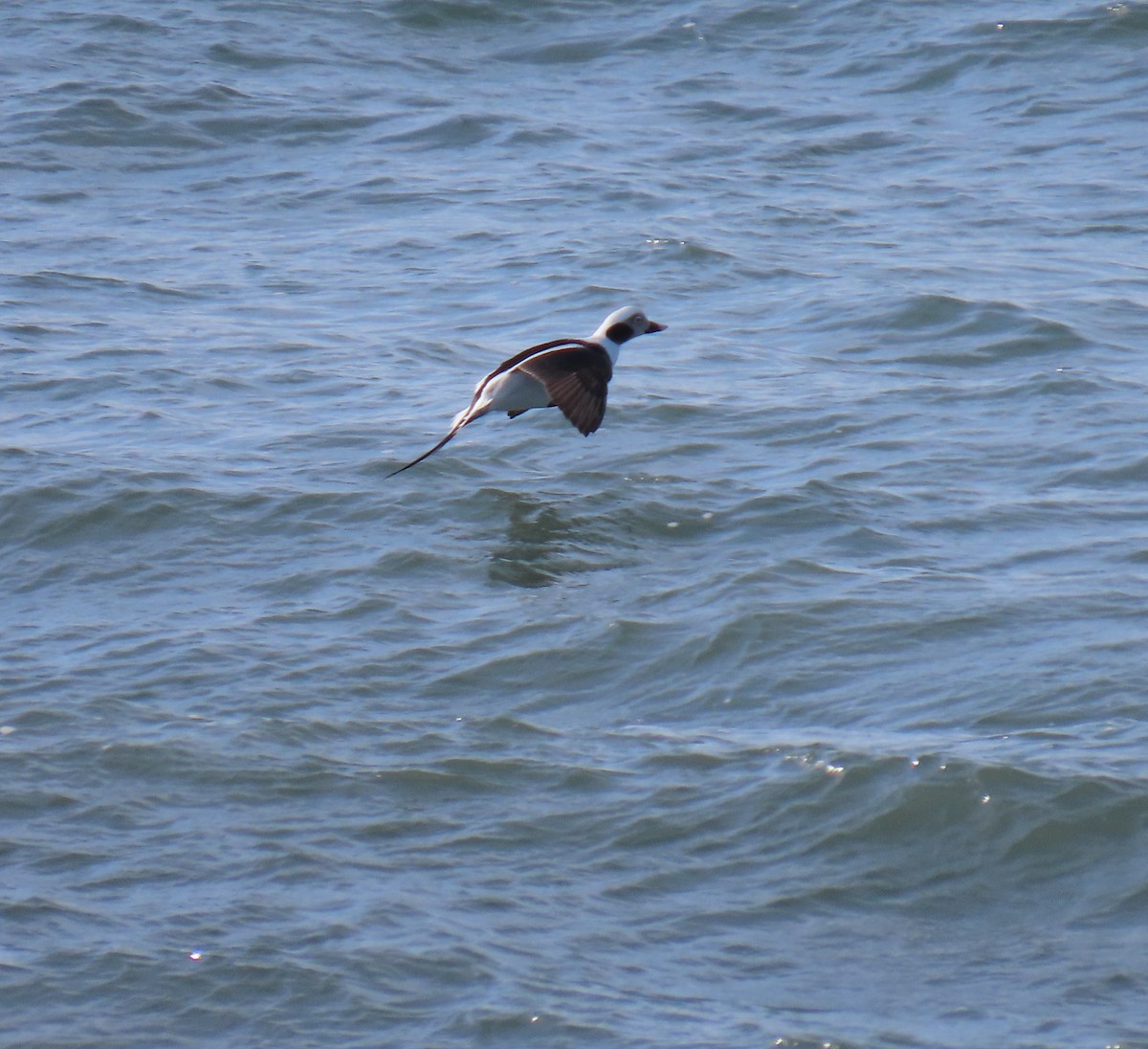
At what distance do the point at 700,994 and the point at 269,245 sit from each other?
32.4ft

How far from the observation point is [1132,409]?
386 inches

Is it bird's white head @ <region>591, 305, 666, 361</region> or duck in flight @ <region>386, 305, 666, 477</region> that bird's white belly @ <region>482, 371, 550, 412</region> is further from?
bird's white head @ <region>591, 305, 666, 361</region>

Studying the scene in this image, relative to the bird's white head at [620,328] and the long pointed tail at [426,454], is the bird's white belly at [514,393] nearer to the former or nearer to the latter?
the long pointed tail at [426,454]

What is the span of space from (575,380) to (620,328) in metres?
1.22

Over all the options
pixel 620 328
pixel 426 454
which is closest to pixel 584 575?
pixel 426 454

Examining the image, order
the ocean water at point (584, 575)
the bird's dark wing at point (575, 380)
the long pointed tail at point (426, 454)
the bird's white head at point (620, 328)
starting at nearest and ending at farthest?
1. the ocean water at point (584, 575)
2. the long pointed tail at point (426, 454)
3. the bird's dark wing at point (575, 380)
4. the bird's white head at point (620, 328)

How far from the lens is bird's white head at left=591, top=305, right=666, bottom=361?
10.6 metres

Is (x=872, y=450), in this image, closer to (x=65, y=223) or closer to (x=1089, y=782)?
(x=1089, y=782)

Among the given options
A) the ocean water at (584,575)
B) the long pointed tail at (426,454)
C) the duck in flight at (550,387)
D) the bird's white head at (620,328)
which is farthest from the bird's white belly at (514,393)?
the bird's white head at (620,328)

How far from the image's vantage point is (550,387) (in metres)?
9.50

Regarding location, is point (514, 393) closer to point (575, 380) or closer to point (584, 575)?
point (575, 380)

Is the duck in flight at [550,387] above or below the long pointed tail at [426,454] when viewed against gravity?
above

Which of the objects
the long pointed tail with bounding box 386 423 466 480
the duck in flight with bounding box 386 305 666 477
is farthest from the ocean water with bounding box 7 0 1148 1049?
the duck in flight with bounding box 386 305 666 477

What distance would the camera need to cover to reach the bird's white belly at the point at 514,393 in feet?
31.4
